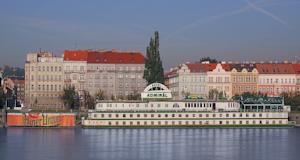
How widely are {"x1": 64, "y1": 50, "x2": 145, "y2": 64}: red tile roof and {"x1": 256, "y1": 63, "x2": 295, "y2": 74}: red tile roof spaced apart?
20.5m

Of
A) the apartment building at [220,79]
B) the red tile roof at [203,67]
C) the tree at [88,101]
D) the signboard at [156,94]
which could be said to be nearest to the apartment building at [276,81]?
the apartment building at [220,79]

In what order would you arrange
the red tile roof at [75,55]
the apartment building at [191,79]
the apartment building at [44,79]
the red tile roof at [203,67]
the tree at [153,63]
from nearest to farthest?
1. the tree at [153,63]
2. the apartment building at [191,79]
3. the red tile roof at [203,67]
4. the apartment building at [44,79]
5. the red tile roof at [75,55]

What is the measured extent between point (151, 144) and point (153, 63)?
37335mm

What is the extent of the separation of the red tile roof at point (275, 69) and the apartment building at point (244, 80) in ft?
4.47

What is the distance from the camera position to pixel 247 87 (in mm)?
123188

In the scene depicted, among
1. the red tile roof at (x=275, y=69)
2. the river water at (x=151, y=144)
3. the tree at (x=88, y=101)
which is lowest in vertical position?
the river water at (x=151, y=144)

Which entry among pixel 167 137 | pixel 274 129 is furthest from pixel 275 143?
pixel 274 129

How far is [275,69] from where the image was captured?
405 ft

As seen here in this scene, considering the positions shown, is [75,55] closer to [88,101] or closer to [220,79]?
[88,101]

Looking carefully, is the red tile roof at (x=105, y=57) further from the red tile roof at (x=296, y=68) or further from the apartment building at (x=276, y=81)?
the red tile roof at (x=296, y=68)

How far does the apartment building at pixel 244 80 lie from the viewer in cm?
12300

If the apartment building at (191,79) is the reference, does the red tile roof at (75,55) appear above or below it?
above

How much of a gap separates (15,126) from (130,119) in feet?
51.2

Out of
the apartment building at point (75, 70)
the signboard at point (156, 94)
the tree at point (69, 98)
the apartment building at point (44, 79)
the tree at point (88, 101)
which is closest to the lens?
the signboard at point (156, 94)
